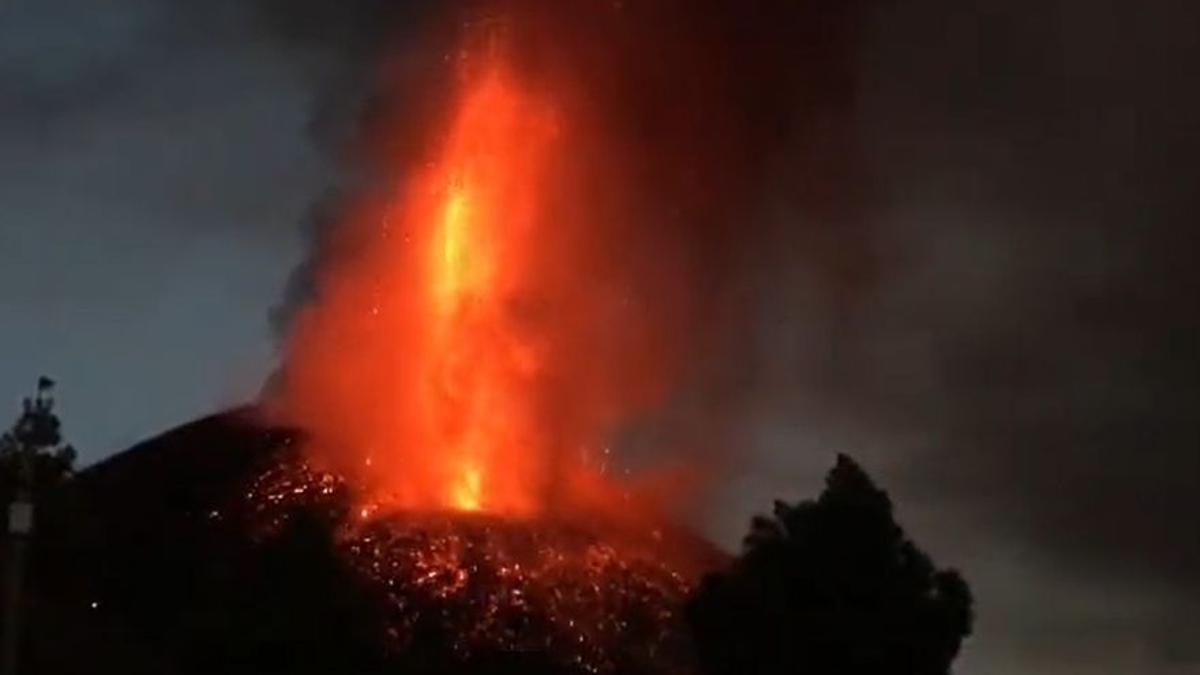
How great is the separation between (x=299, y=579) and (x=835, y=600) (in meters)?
13.9

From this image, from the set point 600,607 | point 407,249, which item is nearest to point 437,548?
point 600,607

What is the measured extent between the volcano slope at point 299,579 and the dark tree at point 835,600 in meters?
10.3

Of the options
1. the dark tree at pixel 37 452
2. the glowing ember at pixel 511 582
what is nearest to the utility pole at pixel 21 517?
the dark tree at pixel 37 452

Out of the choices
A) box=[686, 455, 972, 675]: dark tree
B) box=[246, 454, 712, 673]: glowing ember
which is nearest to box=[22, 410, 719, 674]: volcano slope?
box=[246, 454, 712, 673]: glowing ember

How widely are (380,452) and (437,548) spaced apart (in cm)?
840

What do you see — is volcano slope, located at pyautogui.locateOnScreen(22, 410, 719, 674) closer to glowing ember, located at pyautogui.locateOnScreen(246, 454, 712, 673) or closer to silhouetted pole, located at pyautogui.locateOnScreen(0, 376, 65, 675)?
glowing ember, located at pyautogui.locateOnScreen(246, 454, 712, 673)

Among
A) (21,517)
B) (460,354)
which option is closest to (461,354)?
(460,354)

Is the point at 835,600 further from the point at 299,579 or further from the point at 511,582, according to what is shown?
the point at 511,582

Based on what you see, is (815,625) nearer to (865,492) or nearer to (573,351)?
(865,492)

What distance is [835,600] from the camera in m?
57.1

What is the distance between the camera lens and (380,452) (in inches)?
3688

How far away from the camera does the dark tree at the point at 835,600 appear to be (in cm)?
5647

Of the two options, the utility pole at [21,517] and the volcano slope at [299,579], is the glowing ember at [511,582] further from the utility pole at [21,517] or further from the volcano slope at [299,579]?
the utility pole at [21,517]

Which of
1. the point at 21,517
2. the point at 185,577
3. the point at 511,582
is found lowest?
the point at 21,517
